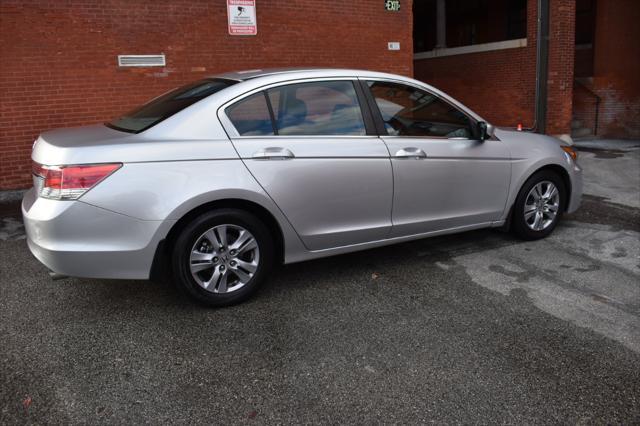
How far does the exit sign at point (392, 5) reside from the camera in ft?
33.7

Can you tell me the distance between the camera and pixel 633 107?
1453 centimetres

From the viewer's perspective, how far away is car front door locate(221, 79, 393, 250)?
4.12m

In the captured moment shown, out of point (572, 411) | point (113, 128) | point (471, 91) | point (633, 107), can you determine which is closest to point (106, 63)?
point (113, 128)

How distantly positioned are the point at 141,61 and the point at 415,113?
5167 mm

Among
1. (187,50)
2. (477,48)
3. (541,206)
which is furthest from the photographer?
(477,48)

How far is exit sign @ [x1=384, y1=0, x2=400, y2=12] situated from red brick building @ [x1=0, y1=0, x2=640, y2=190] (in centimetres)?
7

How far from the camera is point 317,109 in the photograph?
14.5 ft

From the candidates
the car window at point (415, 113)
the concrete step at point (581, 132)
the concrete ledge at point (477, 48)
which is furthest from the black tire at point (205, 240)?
the concrete step at point (581, 132)

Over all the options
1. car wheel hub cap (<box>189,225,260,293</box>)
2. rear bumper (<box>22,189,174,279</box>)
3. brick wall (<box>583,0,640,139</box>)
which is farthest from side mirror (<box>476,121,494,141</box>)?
brick wall (<box>583,0,640,139</box>)

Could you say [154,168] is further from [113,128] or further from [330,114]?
[330,114]

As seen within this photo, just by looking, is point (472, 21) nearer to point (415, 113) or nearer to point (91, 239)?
point (415, 113)

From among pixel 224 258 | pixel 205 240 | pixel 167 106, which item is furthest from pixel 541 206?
pixel 167 106

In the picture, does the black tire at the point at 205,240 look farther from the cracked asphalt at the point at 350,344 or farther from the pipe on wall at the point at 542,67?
the pipe on wall at the point at 542,67

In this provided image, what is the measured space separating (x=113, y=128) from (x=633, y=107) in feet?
46.0
